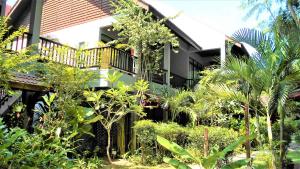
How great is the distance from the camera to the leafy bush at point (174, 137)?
1150 cm

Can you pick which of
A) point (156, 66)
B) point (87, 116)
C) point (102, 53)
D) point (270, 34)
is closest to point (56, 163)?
point (87, 116)

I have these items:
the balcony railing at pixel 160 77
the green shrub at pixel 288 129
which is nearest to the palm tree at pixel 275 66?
the green shrub at pixel 288 129

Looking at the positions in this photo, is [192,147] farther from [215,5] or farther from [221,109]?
[215,5]

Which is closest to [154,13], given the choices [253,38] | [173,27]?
[173,27]

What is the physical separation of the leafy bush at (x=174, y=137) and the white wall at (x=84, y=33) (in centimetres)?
659

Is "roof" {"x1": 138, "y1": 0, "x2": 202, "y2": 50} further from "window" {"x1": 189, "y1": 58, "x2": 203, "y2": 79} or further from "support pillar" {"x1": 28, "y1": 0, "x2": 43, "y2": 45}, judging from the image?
"support pillar" {"x1": 28, "y1": 0, "x2": 43, "y2": 45}

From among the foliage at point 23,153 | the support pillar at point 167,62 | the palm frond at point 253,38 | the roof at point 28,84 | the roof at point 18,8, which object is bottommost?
the foliage at point 23,153

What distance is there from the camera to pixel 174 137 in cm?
1291

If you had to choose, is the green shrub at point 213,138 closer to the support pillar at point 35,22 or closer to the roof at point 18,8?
the support pillar at point 35,22

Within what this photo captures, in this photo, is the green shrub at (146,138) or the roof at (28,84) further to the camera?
the green shrub at (146,138)

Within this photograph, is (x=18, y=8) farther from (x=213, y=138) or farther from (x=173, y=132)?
(x=213, y=138)

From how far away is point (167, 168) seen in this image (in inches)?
464

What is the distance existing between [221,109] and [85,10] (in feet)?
33.2

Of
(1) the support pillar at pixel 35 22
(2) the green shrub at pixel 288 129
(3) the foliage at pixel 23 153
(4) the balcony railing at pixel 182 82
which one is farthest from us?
(4) the balcony railing at pixel 182 82
